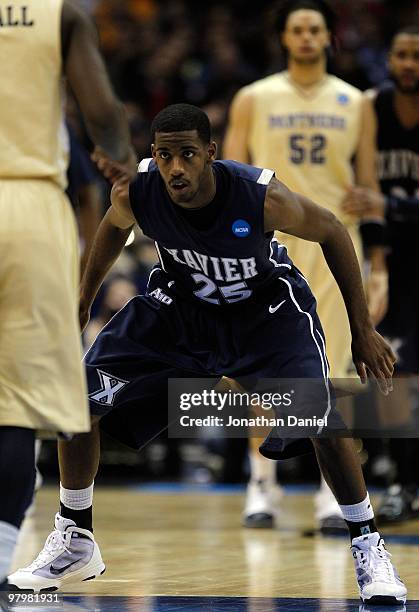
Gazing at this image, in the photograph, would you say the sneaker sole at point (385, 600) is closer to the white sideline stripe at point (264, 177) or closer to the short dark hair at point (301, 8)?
the white sideline stripe at point (264, 177)

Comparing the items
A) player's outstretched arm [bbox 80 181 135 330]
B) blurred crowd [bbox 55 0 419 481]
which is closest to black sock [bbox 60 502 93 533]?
player's outstretched arm [bbox 80 181 135 330]

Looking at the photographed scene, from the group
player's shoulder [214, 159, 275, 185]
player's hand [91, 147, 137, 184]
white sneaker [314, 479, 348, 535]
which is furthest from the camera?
white sneaker [314, 479, 348, 535]

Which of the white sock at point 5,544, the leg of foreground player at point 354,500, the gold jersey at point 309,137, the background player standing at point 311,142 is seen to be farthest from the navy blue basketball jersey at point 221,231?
the gold jersey at point 309,137

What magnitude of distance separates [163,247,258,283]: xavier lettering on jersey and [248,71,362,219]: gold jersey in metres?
2.02

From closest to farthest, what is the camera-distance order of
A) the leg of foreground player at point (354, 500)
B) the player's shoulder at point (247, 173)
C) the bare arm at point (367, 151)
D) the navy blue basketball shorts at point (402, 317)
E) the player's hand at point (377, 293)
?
the leg of foreground player at point (354, 500), the player's shoulder at point (247, 173), the player's hand at point (377, 293), the bare arm at point (367, 151), the navy blue basketball shorts at point (402, 317)

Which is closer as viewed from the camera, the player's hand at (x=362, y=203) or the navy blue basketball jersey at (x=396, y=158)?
the player's hand at (x=362, y=203)

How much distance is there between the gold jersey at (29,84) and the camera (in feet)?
10.7

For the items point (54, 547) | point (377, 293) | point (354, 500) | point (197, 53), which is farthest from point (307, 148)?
point (197, 53)

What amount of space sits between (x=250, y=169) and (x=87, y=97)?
1.15 metres

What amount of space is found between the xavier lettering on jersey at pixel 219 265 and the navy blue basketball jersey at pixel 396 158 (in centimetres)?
237

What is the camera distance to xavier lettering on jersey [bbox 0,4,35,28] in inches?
128

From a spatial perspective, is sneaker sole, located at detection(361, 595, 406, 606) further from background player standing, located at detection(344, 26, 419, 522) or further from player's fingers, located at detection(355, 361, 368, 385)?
background player standing, located at detection(344, 26, 419, 522)

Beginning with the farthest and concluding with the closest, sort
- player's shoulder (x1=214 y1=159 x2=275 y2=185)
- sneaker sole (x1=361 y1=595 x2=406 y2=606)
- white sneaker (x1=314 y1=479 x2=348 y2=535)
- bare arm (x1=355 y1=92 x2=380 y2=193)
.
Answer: bare arm (x1=355 y1=92 x2=380 y2=193) → white sneaker (x1=314 y1=479 x2=348 y2=535) → player's shoulder (x1=214 y1=159 x2=275 y2=185) → sneaker sole (x1=361 y1=595 x2=406 y2=606)

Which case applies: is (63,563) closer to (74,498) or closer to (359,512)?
(74,498)
